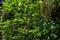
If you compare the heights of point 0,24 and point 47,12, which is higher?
point 47,12

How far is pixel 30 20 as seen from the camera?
14.7ft

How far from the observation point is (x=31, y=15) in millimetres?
4559

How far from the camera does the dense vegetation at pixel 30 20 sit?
4156 mm

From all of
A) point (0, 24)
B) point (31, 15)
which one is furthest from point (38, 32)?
point (0, 24)

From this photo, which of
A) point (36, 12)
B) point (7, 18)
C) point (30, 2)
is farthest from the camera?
point (7, 18)

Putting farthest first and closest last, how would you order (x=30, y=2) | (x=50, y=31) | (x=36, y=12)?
(x=30, y=2)
(x=36, y=12)
(x=50, y=31)

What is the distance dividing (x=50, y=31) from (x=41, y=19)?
0.36 metres

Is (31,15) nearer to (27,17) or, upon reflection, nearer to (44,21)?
(27,17)

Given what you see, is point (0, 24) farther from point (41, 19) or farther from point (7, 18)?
point (41, 19)

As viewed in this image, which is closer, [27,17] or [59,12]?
[59,12]

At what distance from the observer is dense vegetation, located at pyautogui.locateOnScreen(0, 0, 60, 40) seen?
4.16m

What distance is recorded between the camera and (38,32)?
420 cm

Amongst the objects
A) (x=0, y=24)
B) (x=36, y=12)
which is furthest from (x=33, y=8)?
(x=0, y=24)

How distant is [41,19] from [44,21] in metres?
0.11
